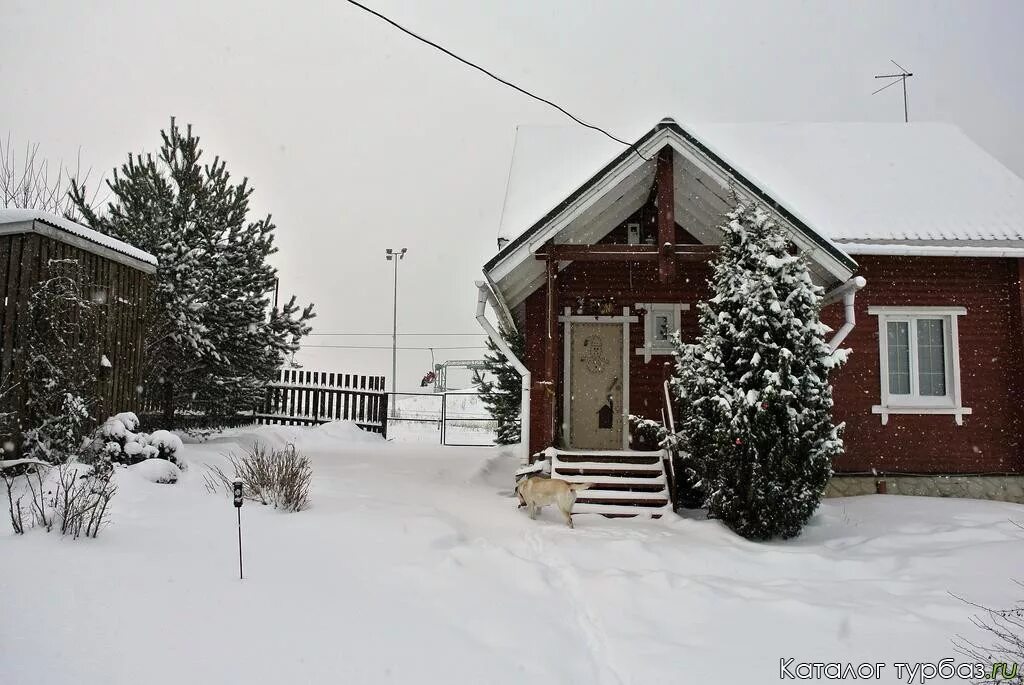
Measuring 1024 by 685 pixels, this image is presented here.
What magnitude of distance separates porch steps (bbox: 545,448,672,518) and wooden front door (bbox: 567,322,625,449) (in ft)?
3.82

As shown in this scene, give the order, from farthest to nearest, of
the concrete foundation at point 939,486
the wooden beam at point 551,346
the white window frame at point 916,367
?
1. the white window frame at point 916,367
2. the concrete foundation at point 939,486
3. the wooden beam at point 551,346

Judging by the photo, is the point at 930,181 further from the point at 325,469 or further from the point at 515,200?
the point at 325,469

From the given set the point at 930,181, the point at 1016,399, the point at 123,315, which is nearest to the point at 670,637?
the point at 123,315

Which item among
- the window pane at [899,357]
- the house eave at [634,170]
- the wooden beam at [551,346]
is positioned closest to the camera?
the house eave at [634,170]

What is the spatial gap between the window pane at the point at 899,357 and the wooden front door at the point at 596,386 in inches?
175

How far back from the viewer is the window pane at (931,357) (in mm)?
11562

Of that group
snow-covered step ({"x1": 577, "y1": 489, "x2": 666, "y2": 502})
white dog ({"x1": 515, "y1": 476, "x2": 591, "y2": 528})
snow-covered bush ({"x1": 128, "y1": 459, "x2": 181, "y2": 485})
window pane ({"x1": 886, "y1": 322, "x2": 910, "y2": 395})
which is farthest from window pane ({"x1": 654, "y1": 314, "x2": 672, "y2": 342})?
snow-covered bush ({"x1": 128, "y1": 459, "x2": 181, "y2": 485})

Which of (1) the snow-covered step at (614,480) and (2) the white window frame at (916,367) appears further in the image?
(2) the white window frame at (916,367)

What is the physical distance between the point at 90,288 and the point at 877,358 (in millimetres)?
11561

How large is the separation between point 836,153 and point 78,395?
14.0 metres

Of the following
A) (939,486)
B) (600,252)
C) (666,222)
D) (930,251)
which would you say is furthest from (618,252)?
(939,486)

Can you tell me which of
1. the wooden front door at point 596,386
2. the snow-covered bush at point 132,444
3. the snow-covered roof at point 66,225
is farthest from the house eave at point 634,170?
the snow-covered roof at point 66,225

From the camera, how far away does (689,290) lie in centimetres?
1152

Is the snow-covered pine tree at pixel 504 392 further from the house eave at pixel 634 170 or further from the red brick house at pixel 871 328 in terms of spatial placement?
the house eave at pixel 634 170
